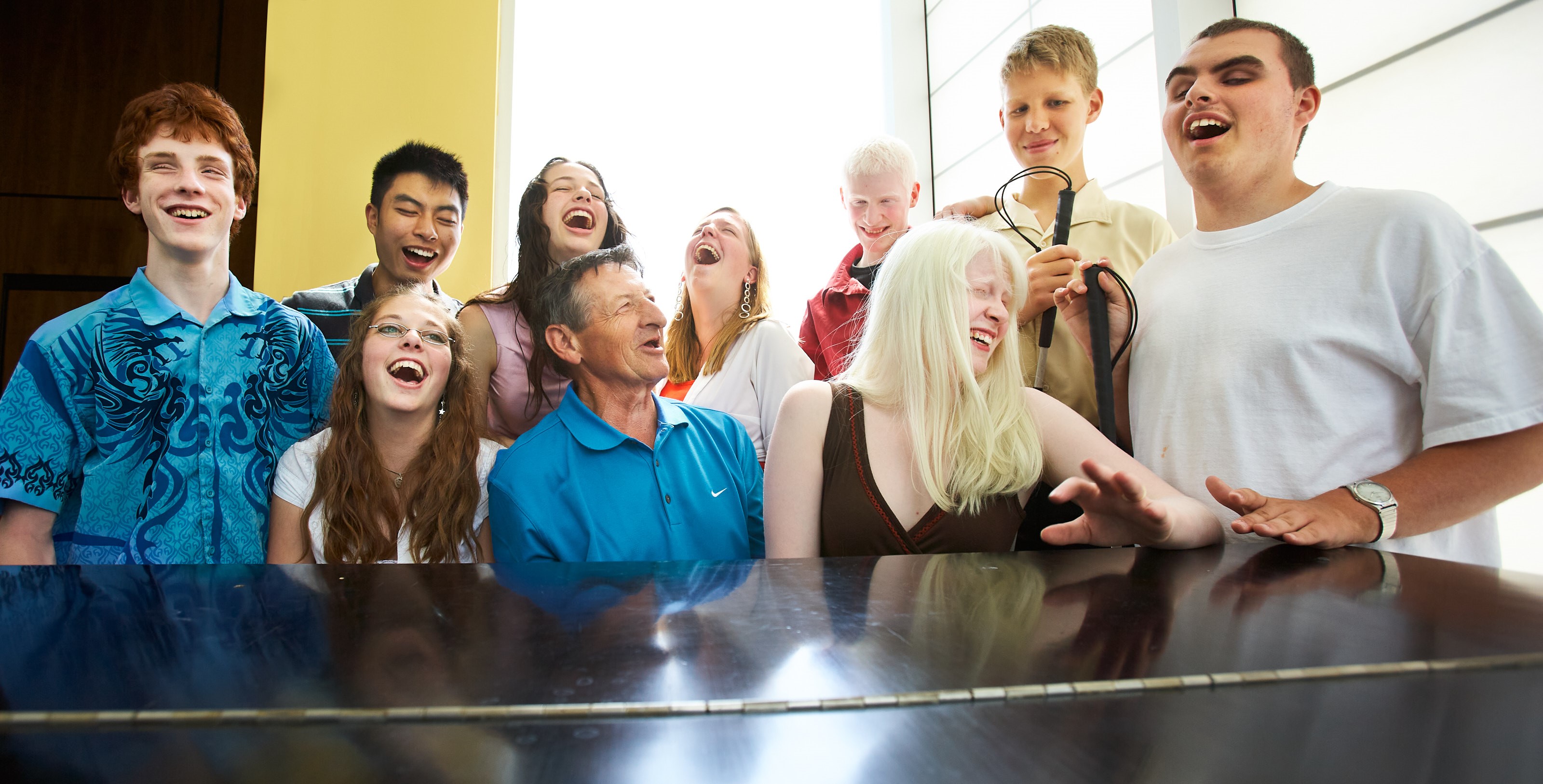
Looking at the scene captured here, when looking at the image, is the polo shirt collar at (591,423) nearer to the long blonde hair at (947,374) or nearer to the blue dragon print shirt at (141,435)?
the long blonde hair at (947,374)

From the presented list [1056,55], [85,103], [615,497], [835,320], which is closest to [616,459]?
[615,497]

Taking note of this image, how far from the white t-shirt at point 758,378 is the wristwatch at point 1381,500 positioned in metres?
1.29

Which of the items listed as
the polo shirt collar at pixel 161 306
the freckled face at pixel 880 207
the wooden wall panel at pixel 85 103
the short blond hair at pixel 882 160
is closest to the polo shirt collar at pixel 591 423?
the polo shirt collar at pixel 161 306

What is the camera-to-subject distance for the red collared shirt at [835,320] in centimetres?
251

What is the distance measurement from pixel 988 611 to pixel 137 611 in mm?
667

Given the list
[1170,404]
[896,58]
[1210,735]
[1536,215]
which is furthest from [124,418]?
[896,58]

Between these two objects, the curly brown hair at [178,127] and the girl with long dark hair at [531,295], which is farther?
the girl with long dark hair at [531,295]

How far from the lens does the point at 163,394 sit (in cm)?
169

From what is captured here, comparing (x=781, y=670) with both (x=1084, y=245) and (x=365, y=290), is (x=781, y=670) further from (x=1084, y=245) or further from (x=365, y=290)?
(x=365, y=290)

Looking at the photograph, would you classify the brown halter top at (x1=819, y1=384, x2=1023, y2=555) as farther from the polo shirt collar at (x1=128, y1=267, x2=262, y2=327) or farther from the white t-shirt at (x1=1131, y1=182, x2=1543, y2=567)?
the polo shirt collar at (x1=128, y1=267, x2=262, y2=327)

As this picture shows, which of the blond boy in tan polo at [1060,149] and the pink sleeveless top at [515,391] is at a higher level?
the blond boy in tan polo at [1060,149]

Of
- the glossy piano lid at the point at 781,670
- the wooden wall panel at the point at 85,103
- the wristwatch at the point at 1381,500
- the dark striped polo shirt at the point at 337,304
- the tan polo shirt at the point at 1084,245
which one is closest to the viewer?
the glossy piano lid at the point at 781,670

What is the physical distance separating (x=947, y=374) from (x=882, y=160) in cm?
119

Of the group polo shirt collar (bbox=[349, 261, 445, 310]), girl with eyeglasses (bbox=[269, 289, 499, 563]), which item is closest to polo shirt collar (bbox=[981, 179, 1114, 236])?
girl with eyeglasses (bbox=[269, 289, 499, 563])
